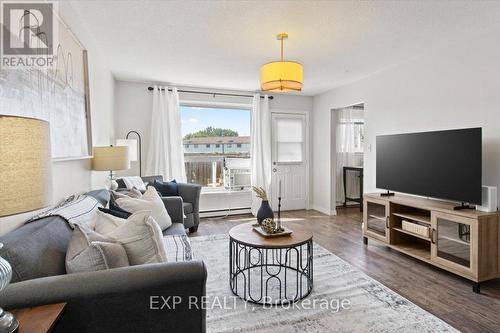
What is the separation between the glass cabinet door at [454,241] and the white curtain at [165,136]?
3714mm

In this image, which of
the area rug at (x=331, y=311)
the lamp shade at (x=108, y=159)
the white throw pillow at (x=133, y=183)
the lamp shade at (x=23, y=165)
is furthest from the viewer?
the white throw pillow at (x=133, y=183)

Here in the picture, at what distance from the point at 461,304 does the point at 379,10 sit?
246 centimetres

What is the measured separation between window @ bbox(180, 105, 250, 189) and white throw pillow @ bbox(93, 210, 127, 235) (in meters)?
3.43

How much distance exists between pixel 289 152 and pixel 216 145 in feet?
4.95

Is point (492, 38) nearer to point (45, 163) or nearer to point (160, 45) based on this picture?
point (160, 45)

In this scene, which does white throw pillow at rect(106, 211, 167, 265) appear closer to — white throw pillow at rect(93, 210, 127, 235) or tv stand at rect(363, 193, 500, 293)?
white throw pillow at rect(93, 210, 127, 235)

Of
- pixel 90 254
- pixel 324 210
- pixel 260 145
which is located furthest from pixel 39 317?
pixel 324 210

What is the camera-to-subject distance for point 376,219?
11.2 feet

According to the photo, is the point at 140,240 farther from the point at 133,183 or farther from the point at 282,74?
the point at 133,183

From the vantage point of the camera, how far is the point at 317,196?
5633 mm

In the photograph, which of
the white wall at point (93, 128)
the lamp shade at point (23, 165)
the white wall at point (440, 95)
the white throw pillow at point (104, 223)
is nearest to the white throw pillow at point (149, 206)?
the white wall at point (93, 128)

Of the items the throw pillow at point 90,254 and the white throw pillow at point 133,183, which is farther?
the white throw pillow at point 133,183

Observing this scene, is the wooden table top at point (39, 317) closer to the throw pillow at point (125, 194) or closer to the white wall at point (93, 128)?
the white wall at point (93, 128)

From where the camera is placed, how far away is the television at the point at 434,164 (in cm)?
250
